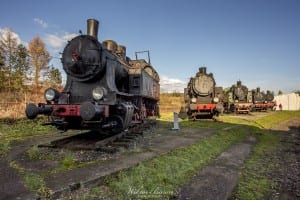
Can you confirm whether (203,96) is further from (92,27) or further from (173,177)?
(173,177)

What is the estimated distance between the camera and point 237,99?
1069 inches

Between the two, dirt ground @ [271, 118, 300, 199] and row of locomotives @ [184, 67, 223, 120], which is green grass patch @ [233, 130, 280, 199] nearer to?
dirt ground @ [271, 118, 300, 199]

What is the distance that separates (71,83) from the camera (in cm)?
782

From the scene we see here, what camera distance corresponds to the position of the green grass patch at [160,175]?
12.5 feet

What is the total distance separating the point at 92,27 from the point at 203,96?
10.0 meters

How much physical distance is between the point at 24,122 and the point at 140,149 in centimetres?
892

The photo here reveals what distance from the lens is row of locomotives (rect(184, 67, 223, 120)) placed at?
1551 cm

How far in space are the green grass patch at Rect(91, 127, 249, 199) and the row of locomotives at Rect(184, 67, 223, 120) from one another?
8571 mm

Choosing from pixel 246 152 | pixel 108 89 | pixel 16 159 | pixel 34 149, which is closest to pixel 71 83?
pixel 108 89

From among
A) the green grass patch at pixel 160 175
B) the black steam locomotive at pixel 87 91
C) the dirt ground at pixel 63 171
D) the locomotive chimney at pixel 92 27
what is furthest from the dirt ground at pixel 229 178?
the locomotive chimney at pixel 92 27

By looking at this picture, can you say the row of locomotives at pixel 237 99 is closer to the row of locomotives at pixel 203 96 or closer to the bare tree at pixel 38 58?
the row of locomotives at pixel 203 96

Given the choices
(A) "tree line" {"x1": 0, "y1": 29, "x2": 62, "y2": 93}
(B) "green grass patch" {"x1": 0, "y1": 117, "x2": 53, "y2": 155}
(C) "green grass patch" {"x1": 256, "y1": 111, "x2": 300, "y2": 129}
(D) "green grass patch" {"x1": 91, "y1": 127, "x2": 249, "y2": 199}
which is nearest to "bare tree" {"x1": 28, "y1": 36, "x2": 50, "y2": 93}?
(A) "tree line" {"x1": 0, "y1": 29, "x2": 62, "y2": 93}

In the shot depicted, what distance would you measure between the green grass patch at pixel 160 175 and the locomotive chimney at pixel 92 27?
4495mm

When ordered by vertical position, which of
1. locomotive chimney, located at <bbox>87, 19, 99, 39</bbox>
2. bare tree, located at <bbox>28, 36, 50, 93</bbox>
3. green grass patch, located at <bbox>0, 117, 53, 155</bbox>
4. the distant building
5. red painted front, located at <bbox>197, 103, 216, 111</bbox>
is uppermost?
bare tree, located at <bbox>28, 36, 50, 93</bbox>
